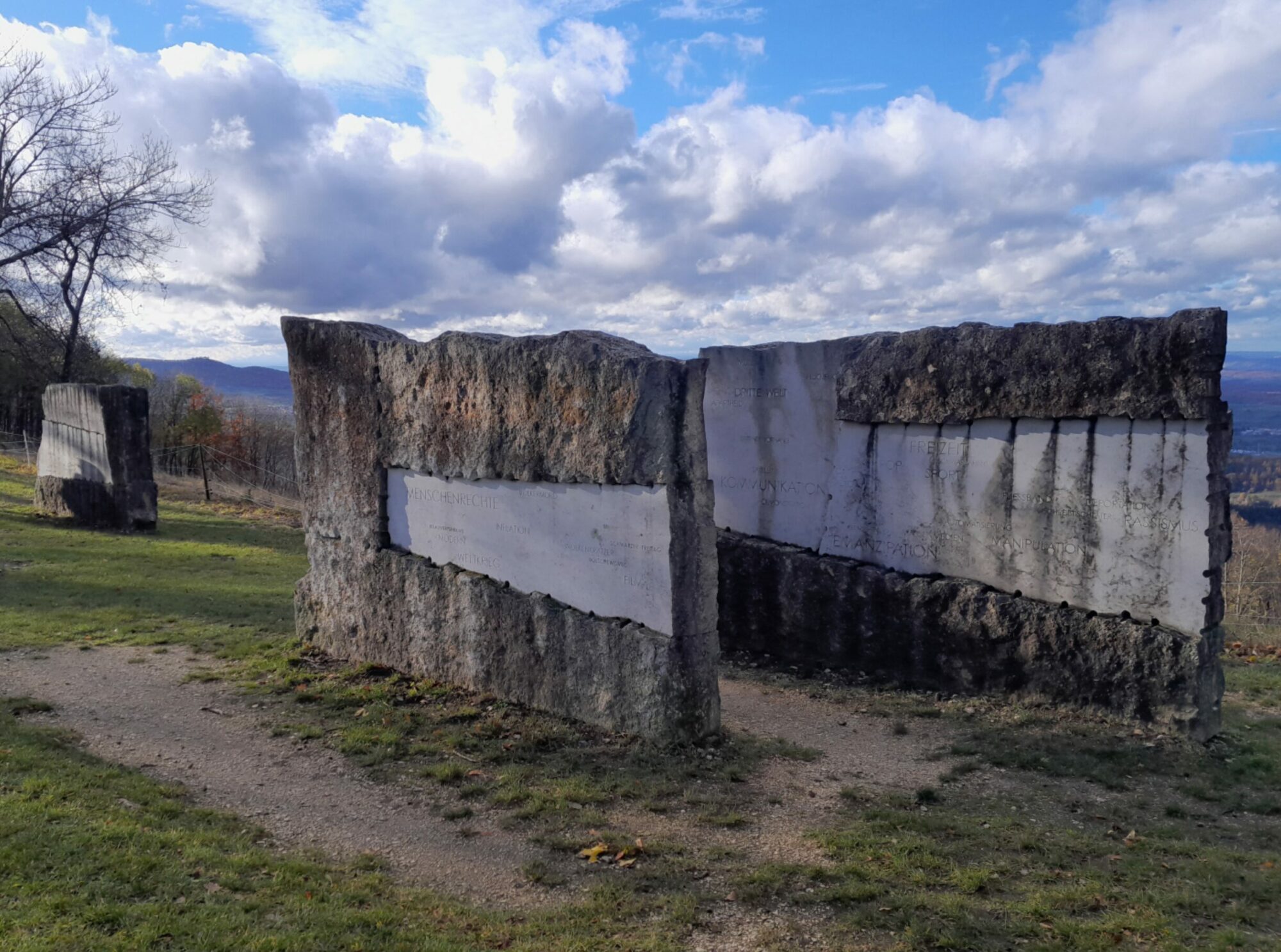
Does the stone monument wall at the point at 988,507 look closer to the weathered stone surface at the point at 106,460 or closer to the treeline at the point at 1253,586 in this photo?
the treeline at the point at 1253,586

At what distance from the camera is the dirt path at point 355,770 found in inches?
189

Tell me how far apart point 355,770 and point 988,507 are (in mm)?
5221

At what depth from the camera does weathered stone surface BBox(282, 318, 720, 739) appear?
246 inches

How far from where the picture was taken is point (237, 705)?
7.14m

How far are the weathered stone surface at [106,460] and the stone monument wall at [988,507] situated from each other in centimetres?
1146

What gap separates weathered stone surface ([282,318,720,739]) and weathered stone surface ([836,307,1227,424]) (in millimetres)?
2497

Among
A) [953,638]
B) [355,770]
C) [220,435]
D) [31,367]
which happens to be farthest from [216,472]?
[953,638]

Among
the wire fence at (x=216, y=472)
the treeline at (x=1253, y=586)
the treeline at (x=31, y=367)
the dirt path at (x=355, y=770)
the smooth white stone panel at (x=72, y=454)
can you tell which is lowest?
the treeline at (x=1253, y=586)

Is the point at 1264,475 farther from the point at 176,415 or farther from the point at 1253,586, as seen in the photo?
the point at 176,415

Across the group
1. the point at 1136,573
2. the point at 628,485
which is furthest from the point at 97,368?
the point at 1136,573

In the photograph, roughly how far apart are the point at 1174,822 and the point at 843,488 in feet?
12.8

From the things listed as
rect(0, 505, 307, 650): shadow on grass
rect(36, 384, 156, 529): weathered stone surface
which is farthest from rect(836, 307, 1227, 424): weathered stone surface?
rect(36, 384, 156, 529): weathered stone surface

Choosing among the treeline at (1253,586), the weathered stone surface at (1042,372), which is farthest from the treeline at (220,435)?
the treeline at (1253,586)

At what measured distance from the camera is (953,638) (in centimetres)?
770
